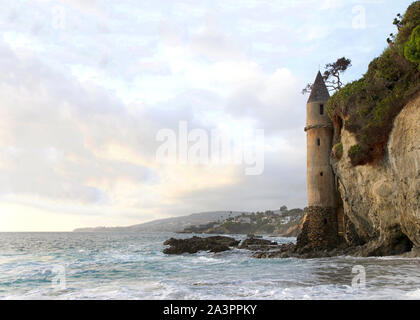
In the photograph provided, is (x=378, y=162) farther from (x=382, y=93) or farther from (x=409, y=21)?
(x=409, y=21)

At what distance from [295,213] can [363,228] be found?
568ft

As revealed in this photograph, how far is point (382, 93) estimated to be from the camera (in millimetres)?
23344

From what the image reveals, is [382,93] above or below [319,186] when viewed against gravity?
above

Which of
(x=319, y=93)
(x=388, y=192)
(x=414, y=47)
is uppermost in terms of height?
(x=319, y=93)

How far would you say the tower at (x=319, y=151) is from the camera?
28984 millimetres

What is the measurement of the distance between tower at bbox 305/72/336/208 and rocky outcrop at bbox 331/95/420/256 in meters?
1.24

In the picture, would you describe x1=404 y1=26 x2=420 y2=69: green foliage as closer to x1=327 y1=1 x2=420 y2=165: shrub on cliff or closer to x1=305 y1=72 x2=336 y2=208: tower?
x1=327 y1=1 x2=420 y2=165: shrub on cliff

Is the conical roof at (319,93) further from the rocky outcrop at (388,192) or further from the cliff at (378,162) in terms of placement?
the rocky outcrop at (388,192)

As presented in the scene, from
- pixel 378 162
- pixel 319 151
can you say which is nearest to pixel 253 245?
pixel 319 151

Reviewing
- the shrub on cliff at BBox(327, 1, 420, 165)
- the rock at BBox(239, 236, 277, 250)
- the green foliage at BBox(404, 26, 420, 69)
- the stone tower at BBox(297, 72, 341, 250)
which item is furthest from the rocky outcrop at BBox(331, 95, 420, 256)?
the rock at BBox(239, 236, 277, 250)

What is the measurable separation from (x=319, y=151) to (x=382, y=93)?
24.6 ft

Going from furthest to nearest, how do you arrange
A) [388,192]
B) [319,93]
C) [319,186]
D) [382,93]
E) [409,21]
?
[319,93] < [319,186] < [382,93] < [388,192] < [409,21]

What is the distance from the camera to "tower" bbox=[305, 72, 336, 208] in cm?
2898
